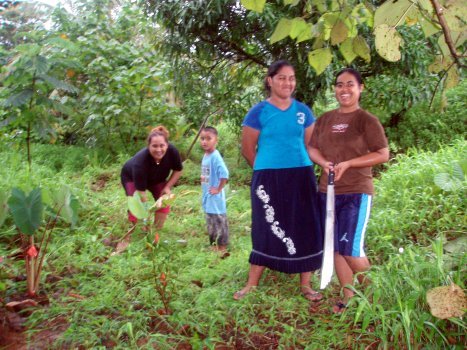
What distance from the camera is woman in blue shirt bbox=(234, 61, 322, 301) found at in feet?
9.21

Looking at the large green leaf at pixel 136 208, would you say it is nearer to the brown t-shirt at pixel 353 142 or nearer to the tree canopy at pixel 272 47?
the brown t-shirt at pixel 353 142

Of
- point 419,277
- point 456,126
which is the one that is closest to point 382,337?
point 419,277

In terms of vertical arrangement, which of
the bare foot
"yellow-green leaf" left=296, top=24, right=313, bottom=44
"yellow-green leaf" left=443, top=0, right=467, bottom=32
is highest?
"yellow-green leaf" left=296, top=24, right=313, bottom=44

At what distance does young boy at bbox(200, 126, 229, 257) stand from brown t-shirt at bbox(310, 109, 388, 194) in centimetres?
150

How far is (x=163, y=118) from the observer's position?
7434 millimetres

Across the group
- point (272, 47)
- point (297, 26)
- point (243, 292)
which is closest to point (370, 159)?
point (243, 292)

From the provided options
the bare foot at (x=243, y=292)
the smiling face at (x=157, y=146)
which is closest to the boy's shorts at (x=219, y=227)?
the smiling face at (x=157, y=146)

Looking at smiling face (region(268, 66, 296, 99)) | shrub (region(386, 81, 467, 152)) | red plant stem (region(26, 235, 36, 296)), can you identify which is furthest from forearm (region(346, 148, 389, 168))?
shrub (region(386, 81, 467, 152))

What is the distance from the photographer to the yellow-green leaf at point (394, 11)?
1.04 m

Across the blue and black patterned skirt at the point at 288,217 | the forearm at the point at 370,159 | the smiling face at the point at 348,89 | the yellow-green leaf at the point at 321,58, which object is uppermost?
the yellow-green leaf at the point at 321,58

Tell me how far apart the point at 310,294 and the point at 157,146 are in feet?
5.87

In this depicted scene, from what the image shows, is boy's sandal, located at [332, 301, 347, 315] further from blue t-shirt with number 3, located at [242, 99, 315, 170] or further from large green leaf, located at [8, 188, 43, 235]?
large green leaf, located at [8, 188, 43, 235]

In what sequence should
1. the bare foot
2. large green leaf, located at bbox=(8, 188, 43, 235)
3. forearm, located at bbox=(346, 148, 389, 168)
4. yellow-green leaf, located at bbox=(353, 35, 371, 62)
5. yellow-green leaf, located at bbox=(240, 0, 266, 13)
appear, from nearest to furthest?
yellow-green leaf, located at bbox=(240, 0, 266, 13)
yellow-green leaf, located at bbox=(353, 35, 371, 62)
forearm, located at bbox=(346, 148, 389, 168)
large green leaf, located at bbox=(8, 188, 43, 235)
the bare foot

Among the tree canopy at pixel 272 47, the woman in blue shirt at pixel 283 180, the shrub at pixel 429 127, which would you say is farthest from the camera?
the shrub at pixel 429 127
